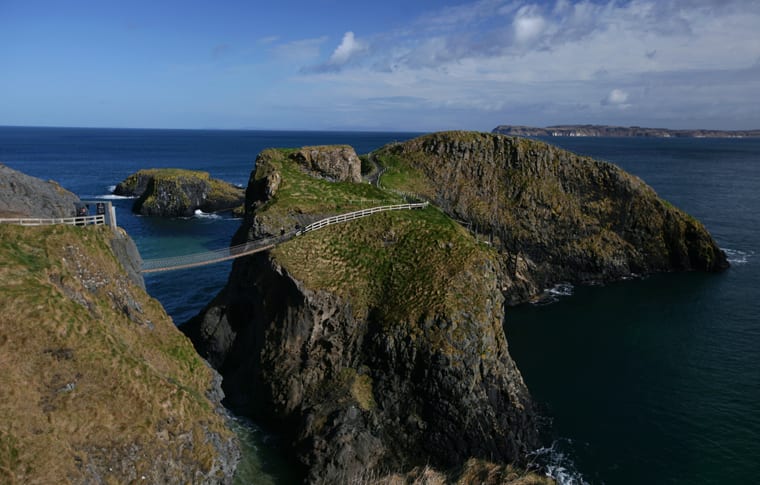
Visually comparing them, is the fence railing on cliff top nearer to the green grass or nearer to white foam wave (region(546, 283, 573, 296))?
the green grass

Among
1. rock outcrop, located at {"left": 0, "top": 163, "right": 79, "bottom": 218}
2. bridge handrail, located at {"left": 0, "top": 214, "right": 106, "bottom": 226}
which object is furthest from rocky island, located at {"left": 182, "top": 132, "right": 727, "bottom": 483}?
rock outcrop, located at {"left": 0, "top": 163, "right": 79, "bottom": 218}

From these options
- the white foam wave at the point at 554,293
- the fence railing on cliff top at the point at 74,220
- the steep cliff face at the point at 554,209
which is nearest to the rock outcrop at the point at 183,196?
the steep cliff face at the point at 554,209

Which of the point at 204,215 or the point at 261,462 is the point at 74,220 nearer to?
the point at 261,462

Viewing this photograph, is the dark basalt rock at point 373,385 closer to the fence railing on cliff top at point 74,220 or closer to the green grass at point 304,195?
the green grass at point 304,195

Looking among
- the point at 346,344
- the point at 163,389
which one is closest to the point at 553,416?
the point at 346,344

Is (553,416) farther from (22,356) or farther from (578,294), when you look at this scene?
(22,356)
